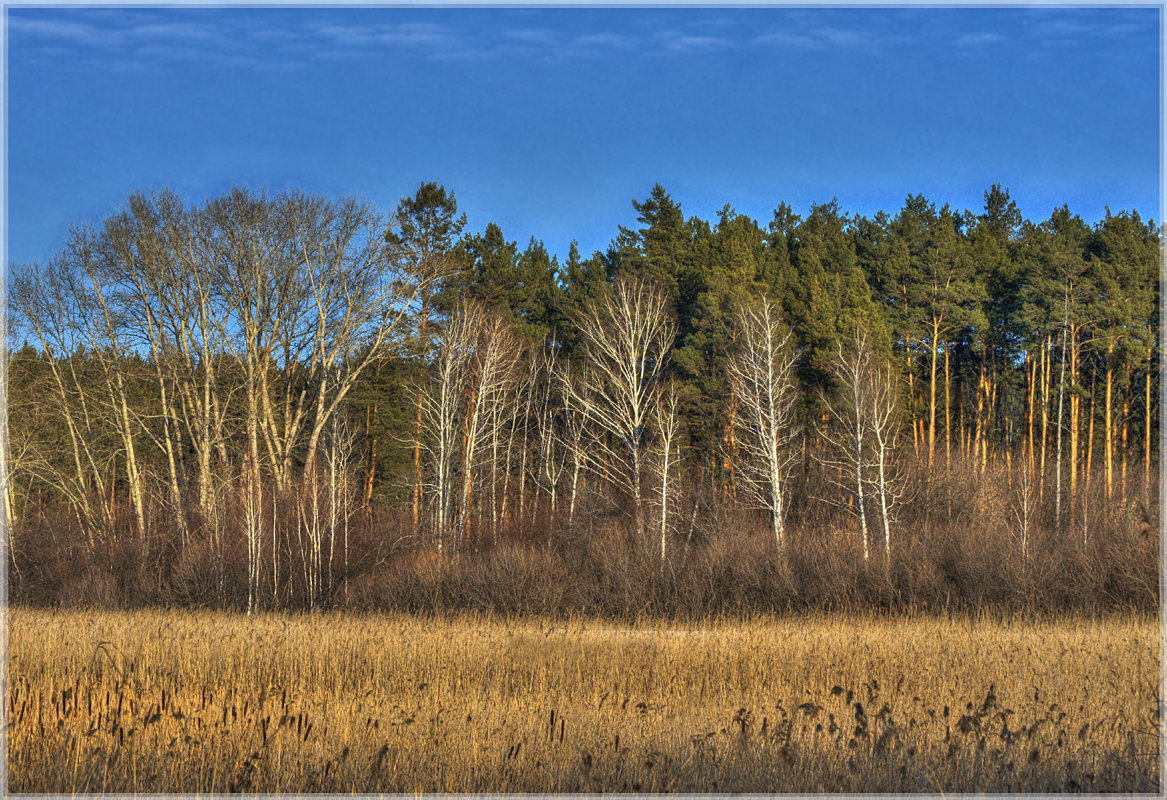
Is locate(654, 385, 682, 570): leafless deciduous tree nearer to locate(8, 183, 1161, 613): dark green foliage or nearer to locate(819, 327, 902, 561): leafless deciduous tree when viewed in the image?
locate(8, 183, 1161, 613): dark green foliage

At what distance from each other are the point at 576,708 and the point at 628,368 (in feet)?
72.8

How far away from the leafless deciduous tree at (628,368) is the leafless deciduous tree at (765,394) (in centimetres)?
277

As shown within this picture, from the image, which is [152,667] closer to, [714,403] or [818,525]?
[818,525]

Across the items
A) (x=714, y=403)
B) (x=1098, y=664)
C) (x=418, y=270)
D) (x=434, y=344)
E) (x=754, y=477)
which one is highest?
(x=418, y=270)

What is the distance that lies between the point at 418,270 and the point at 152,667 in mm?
22607

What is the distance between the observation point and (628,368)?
1232 inches

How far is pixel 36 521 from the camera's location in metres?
29.6

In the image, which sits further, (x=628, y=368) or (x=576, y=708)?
(x=628, y=368)

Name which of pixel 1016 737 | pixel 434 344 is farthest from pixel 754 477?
pixel 1016 737

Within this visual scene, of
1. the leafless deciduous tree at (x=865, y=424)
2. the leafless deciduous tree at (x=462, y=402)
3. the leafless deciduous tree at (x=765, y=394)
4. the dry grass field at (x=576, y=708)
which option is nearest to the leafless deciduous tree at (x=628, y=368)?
the leafless deciduous tree at (x=765, y=394)

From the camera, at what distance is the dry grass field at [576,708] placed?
6.84 m

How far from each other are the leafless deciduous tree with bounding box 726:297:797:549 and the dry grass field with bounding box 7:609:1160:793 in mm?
11401

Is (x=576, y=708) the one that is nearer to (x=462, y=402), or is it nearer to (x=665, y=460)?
(x=665, y=460)

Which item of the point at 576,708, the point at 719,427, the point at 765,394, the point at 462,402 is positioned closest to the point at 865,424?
the point at 765,394
